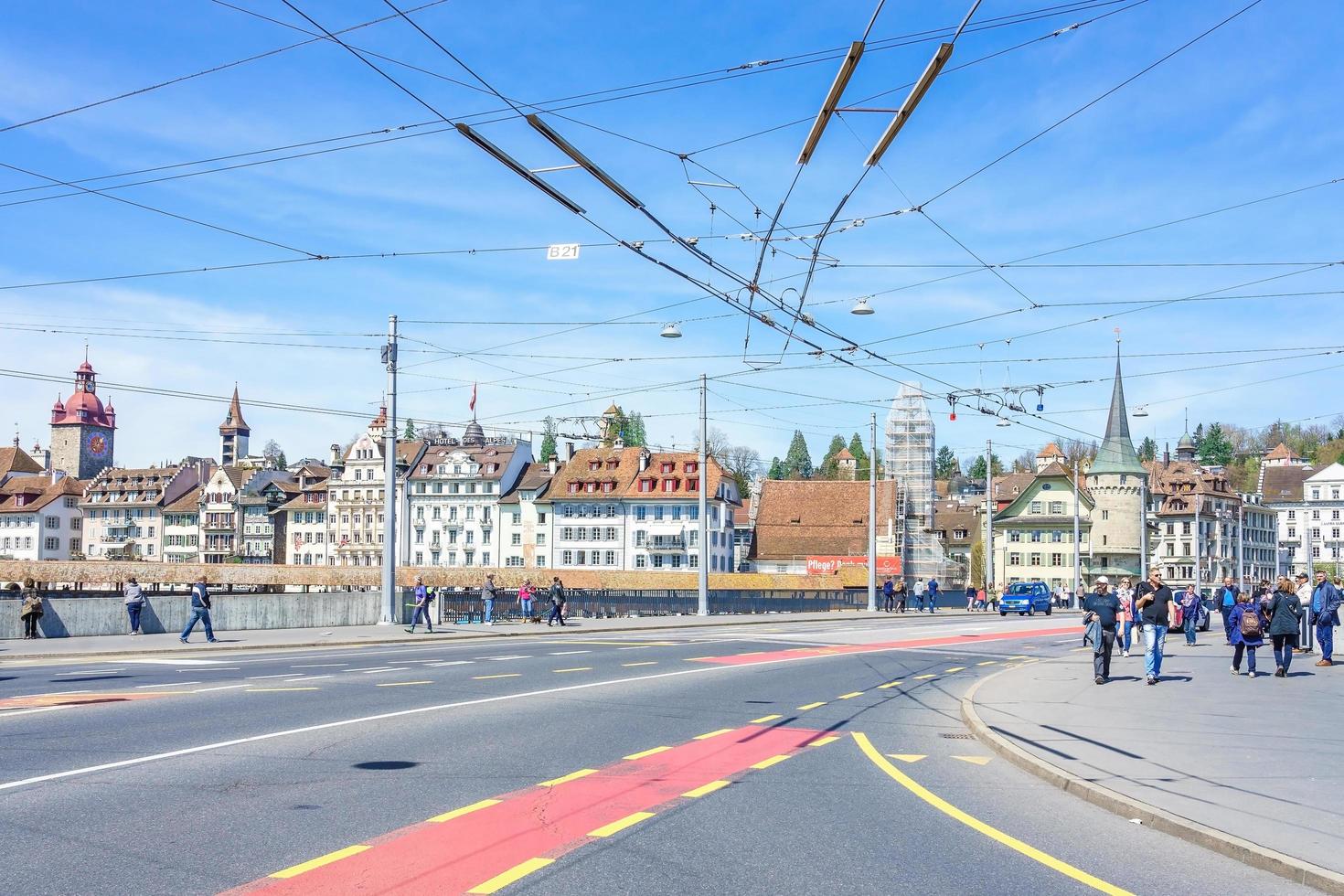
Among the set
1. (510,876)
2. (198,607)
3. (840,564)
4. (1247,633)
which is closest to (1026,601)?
(840,564)

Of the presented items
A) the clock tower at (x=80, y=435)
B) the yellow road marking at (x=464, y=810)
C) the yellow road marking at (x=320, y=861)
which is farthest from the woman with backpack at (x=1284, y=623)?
the clock tower at (x=80, y=435)

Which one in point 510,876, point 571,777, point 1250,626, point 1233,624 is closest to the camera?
point 510,876

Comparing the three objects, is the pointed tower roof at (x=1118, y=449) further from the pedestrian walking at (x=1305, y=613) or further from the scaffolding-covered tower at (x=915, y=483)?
the pedestrian walking at (x=1305, y=613)

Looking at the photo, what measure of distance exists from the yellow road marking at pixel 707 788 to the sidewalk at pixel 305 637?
755 inches

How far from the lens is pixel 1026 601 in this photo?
198 ft

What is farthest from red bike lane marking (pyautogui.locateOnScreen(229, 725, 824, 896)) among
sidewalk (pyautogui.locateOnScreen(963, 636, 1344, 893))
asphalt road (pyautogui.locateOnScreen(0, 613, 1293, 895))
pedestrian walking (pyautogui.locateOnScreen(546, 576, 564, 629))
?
pedestrian walking (pyautogui.locateOnScreen(546, 576, 564, 629))

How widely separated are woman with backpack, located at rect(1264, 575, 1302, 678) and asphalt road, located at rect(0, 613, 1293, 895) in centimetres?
630

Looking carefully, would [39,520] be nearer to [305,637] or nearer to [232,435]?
[232,435]

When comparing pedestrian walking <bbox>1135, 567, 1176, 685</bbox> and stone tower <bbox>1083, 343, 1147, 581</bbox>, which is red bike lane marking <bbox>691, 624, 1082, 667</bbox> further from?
stone tower <bbox>1083, 343, 1147, 581</bbox>

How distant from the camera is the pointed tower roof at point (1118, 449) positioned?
109 m

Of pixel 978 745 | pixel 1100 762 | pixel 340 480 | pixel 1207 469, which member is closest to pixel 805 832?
pixel 1100 762

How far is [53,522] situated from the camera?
434 feet

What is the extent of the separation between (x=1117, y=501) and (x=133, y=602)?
97.9m

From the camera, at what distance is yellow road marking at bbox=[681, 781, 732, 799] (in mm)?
9680
